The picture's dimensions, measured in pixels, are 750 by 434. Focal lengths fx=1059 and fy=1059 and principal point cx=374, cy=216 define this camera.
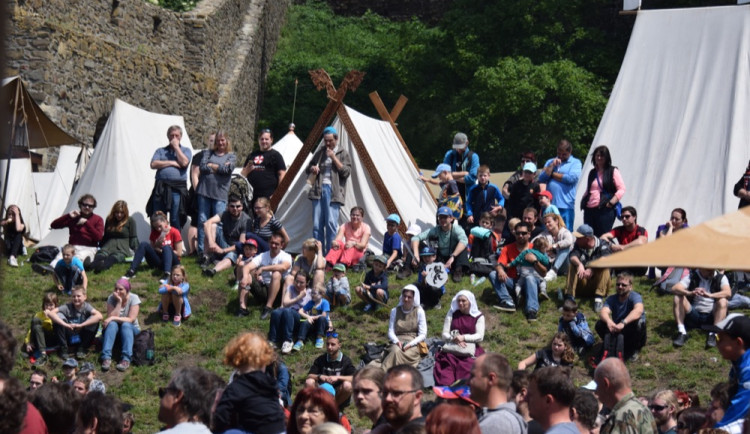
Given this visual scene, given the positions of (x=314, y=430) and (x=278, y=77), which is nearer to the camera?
(x=314, y=430)

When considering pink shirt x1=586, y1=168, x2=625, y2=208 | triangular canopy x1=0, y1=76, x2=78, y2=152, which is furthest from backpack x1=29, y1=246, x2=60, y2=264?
pink shirt x1=586, y1=168, x2=625, y2=208

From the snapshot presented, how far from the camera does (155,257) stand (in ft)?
35.8

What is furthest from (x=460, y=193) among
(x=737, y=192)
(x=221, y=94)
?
(x=221, y=94)

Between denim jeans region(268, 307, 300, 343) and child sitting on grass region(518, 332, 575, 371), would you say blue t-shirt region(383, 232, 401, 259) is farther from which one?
child sitting on grass region(518, 332, 575, 371)

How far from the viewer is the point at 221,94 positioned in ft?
66.7

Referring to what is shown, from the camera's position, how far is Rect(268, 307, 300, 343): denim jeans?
30.2 ft

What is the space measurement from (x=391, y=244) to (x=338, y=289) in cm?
123

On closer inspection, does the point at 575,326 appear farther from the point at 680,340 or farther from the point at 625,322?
the point at 680,340

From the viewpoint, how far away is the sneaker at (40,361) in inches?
353

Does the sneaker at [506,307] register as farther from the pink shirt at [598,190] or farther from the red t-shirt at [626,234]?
the pink shirt at [598,190]

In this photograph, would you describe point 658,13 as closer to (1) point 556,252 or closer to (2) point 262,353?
(1) point 556,252

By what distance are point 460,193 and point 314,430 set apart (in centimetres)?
852

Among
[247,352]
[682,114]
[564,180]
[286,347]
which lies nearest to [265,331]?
[286,347]

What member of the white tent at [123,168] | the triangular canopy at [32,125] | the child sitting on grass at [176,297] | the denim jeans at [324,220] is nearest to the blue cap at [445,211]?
the denim jeans at [324,220]
